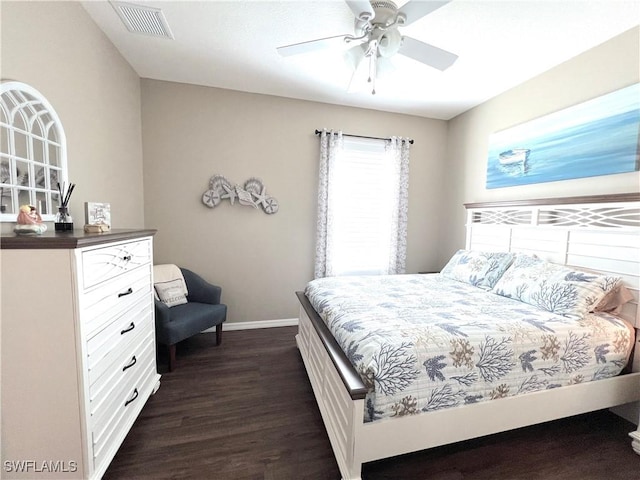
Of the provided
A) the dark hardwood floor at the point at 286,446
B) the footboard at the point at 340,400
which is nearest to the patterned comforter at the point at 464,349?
the footboard at the point at 340,400

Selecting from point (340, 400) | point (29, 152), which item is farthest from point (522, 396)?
point (29, 152)

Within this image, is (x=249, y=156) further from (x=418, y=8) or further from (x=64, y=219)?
(x=418, y=8)

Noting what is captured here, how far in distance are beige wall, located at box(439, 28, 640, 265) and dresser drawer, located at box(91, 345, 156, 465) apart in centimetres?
359

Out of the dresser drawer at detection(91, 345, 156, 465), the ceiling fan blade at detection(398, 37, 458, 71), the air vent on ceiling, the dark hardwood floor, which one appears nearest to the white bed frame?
the dark hardwood floor

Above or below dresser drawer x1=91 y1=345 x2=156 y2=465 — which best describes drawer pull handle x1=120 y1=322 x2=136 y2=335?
above

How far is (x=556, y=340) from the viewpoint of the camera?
1.60m

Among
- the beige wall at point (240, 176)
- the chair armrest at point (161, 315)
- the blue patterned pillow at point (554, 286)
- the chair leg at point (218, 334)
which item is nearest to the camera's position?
the blue patterned pillow at point (554, 286)

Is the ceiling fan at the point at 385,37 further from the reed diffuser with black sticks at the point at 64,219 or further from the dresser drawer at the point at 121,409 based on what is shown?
the dresser drawer at the point at 121,409

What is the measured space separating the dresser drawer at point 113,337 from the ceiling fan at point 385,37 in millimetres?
1929

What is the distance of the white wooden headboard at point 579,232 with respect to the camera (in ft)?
6.21

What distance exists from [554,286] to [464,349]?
42.9 inches

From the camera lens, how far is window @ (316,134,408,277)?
3.43 metres

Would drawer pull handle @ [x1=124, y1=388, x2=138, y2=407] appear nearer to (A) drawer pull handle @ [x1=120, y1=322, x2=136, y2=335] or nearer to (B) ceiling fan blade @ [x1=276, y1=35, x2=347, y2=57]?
(A) drawer pull handle @ [x1=120, y1=322, x2=136, y2=335]

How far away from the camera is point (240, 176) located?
3.20 meters
